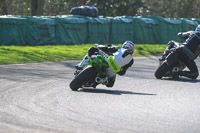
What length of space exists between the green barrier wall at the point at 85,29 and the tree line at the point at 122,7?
21.5m

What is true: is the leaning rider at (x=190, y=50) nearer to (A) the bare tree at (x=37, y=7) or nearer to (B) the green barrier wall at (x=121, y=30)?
(B) the green barrier wall at (x=121, y=30)

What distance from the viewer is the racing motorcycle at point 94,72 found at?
10.2 m

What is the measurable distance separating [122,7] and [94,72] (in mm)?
46964

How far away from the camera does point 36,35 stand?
26625 mm

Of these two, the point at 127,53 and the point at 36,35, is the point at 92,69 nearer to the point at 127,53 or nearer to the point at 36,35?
the point at 127,53

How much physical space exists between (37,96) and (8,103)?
1147 mm

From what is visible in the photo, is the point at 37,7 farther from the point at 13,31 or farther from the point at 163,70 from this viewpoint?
the point at 163,70

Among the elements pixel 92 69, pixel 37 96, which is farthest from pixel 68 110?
pixel 92 69

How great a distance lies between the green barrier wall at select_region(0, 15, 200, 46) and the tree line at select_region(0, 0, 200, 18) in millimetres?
21455

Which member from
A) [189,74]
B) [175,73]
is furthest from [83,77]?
[189,74]

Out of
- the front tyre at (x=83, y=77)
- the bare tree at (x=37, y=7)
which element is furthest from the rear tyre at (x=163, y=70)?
the bare tree at (x=37, y=7)

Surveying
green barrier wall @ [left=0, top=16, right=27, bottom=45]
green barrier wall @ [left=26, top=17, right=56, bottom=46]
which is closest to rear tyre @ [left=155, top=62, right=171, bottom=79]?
green barrier wall @ [left=0, top=16, right=27, bottom=45]

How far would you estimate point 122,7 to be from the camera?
2238 inches

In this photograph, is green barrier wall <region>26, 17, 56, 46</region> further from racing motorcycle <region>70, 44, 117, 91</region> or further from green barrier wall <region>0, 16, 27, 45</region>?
racing motorcycle <region>70, 44, 117, 91</region>
